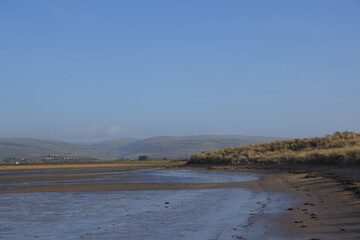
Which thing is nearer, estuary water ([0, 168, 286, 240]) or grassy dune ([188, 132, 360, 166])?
estuary water ([0, 168, 286, 240])

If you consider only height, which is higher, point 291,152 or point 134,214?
point 291,152

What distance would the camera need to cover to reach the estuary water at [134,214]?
10195 millimetres

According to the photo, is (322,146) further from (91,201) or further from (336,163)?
(91,201)

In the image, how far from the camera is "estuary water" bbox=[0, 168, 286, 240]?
1020cm

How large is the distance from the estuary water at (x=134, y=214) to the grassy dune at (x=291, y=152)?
16.9 metres

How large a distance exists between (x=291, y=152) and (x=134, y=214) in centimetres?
3358

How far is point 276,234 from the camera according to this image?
30.7 feet

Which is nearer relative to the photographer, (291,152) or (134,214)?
(134,214)

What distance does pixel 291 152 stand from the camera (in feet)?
148

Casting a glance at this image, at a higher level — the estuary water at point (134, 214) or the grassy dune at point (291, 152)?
the grassy dune at point (291, 152)

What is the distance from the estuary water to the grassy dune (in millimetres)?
16873

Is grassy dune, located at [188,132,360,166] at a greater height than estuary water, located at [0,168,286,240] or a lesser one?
greater

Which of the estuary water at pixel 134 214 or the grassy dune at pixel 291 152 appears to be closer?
the estuary water at pixel 134 214

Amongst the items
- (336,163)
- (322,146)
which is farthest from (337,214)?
(322,146)
